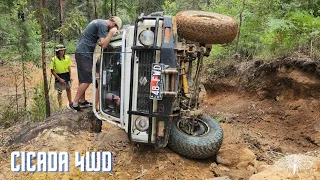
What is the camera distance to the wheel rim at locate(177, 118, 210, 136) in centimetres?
491

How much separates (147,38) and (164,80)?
0.61 m

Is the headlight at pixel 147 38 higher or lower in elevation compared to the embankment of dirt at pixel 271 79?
higher

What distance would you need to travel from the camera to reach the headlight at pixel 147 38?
14.4 feet

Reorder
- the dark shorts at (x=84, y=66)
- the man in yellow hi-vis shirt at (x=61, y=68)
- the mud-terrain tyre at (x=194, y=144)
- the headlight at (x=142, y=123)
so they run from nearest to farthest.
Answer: the headlight at (x=142, y=123)
the mud-terrain tyre at (x=194, y=144)
the dark shorts at (x=84, y=66)
the man in yellow hi-vis shirt at (x=61, y=68)

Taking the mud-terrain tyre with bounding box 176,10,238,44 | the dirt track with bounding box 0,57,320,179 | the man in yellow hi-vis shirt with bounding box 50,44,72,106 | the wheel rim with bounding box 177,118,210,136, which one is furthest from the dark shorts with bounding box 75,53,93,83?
the wheel rim with bounding box 177,118,210,136

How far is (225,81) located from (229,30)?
4739 mm

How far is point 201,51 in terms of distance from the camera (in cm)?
484

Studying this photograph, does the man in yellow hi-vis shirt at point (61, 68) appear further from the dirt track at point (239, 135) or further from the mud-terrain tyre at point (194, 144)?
the mud-terrain tyre at point (194, 144)

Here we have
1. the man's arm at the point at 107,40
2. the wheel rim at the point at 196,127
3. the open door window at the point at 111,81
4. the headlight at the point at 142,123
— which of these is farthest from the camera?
the man's arm at the point at 107,40

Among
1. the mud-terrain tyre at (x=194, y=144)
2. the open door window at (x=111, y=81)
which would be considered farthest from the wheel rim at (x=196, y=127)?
the open door window at (x=111, y=81)

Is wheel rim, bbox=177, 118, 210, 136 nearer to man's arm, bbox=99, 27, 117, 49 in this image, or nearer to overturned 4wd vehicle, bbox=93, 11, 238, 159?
overturned 4wd vehicle, bbox=93, 11, 238, 159

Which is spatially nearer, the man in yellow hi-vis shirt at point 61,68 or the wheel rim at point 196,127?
the wheel rim at point 196,127

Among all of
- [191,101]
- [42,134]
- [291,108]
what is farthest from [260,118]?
[42,134]

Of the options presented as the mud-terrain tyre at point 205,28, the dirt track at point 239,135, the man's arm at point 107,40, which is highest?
the mud-terrain tyre at point 205,28
